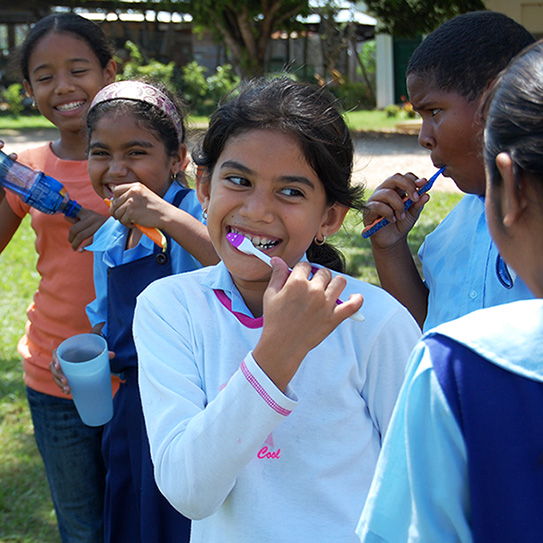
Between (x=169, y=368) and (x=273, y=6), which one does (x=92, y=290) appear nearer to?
(x=169, y=368)

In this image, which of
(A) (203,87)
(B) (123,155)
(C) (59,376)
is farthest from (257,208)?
(A) (203,87)

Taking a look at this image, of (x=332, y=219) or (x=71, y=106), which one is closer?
(x=332, y=219)

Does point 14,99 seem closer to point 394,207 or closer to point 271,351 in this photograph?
point 394,207

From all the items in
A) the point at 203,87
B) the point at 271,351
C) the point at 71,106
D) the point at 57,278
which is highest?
the point at 71,106

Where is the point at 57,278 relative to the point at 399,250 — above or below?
below

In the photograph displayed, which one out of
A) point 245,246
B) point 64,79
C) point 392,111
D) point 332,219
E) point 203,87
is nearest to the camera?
point 245,246

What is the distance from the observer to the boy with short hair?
1664 mm

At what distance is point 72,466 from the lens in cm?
227

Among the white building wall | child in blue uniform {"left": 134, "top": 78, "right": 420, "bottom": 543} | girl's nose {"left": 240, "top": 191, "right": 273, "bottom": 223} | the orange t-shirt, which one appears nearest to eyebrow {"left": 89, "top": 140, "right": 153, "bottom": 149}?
the orange t-shirt

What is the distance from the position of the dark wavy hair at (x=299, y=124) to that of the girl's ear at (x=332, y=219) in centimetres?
2

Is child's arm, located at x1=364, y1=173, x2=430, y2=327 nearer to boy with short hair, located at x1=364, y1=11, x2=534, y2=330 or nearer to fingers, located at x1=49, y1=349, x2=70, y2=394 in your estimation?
boy with short hair, located at x1=364, y1=11, x2=534, y2=330

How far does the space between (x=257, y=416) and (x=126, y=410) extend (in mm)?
944

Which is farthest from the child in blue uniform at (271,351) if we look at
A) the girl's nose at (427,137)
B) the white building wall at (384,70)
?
the white building wall at (384,70)

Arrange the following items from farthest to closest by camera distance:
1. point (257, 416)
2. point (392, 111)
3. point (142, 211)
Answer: point (392, 111) → point (142, 211) → point (257, 416)
